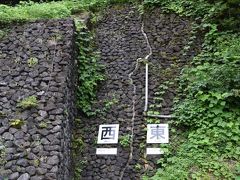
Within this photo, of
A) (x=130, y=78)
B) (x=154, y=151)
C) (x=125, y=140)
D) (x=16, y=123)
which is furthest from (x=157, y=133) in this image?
(x=16, y=123)

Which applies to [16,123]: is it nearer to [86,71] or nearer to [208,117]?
[86,71]

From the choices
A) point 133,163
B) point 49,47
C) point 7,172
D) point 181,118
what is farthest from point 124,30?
point 7,172

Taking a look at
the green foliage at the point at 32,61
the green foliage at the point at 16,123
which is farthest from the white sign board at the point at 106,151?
the green foliage at the point at 32,61

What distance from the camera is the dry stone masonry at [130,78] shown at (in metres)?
9.05

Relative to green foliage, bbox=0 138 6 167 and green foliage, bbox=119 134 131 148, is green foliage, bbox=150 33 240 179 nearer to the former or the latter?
green foliage, bbox=119 134 131 148

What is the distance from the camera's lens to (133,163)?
9.00 meters

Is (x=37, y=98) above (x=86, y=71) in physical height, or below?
below

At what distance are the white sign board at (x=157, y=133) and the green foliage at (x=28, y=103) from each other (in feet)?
8.98

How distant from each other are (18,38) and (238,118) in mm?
5923

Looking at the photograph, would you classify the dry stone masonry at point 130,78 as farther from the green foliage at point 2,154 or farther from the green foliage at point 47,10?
the green foliage at point 2,154

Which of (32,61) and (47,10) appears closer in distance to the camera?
(32,61)

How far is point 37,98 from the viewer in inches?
346

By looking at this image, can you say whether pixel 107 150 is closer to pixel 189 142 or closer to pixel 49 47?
pixel 189 142

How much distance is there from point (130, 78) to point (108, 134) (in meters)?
2.13
